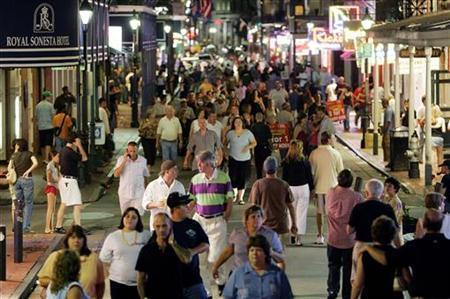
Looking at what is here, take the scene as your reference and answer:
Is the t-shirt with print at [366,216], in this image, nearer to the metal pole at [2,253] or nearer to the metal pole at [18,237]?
the metal pole at [2,253]

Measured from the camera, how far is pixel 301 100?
37062 mm

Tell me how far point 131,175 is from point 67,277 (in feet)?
27.0

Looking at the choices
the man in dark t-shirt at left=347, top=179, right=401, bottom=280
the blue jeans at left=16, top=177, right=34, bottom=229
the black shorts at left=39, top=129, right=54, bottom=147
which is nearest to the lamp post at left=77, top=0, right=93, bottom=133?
the black shorts at left=39, top=129, right=54, bottom=147

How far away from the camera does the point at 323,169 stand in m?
18.2

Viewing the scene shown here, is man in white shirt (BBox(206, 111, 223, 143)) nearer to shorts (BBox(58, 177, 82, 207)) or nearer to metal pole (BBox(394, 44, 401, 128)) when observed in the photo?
shorts (BBox(58, 177, 82, 207))

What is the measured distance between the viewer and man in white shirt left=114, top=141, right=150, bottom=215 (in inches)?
705

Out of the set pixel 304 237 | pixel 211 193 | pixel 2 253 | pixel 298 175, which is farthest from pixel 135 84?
pixel 211 193

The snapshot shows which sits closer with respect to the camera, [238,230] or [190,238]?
[190,238]

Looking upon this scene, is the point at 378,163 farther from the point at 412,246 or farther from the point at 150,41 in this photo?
the point at 150,41

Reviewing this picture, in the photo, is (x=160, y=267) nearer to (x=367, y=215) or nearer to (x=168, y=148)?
(x=367, y=215)

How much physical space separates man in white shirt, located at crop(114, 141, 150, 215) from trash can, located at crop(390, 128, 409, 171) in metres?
11.2

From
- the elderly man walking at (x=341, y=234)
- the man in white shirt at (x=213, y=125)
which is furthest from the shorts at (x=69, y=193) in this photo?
the elderly man walking at (x=341, y=234)

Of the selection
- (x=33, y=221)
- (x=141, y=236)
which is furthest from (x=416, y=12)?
(x=141, y=236)

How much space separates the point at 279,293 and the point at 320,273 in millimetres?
6644
